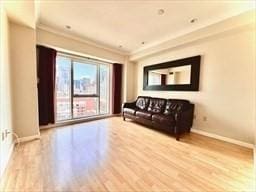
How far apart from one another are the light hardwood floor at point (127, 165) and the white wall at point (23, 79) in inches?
17.0

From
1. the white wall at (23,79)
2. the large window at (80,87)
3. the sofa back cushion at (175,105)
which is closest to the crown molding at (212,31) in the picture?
the sofa back cushion at (175,105)

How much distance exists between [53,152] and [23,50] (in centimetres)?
204

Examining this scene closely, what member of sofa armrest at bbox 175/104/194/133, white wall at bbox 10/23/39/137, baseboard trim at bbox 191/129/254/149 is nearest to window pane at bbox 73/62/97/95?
white wall at bbox 10/23/39/137

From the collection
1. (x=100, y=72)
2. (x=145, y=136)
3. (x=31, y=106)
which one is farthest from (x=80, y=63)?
(x=145, y=136)

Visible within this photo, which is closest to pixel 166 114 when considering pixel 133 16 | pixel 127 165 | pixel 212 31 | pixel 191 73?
pixel 191 73

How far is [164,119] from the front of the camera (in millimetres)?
3139

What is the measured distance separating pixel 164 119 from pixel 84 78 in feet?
9.97

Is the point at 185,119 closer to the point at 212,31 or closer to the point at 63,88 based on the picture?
the point at 212,31

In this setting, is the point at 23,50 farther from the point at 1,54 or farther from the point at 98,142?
the point at 98,142

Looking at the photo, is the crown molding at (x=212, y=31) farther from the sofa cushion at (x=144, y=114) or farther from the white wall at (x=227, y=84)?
the sofa cushion at (x=144, y=114)

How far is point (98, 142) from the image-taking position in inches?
107

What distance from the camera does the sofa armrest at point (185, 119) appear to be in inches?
116

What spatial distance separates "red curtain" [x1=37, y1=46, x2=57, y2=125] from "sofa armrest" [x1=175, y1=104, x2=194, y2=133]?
326 cm

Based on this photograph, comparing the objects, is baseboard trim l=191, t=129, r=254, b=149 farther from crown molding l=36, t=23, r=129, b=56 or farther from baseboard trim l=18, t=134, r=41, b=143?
baseboard trim l=18, t=134, r=41, b=143
